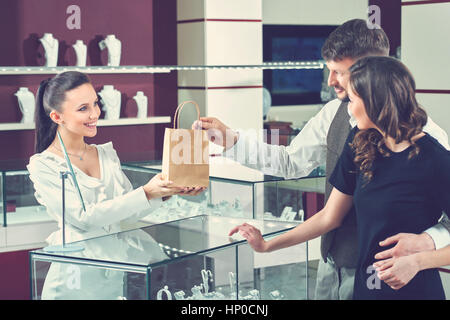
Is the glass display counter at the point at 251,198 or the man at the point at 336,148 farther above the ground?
the man at the point at 336,148

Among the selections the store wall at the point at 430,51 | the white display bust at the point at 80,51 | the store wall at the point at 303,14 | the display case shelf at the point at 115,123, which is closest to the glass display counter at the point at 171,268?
the store wall at the point at 430,51

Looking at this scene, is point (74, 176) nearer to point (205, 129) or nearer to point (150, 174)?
point (205, 129)

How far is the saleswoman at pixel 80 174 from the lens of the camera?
2502 millimetres

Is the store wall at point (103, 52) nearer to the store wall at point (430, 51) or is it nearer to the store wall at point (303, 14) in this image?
the store wall at point (430, 51)

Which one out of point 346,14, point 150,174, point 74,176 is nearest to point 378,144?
point 74,176

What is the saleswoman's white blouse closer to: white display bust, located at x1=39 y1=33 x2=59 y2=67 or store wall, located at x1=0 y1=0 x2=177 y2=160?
store wall, located at x1=0 y1=0 x2=177 y2=160

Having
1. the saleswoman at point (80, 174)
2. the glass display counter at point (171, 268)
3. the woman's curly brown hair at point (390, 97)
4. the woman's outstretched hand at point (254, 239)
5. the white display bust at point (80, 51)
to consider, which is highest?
the white display bust at point (80, 51)

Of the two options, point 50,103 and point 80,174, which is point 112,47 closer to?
point 50,103

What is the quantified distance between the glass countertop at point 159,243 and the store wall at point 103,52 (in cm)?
258

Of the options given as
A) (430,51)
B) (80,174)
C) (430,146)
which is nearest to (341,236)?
(430,146)

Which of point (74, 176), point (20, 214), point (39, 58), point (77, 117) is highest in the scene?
point (39, 58)

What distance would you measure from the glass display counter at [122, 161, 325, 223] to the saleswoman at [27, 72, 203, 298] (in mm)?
743

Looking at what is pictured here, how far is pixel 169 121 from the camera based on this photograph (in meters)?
6.14

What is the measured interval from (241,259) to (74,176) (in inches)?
25.9
